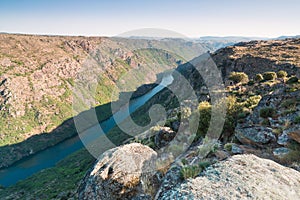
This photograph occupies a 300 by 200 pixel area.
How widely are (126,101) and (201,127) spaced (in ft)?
530

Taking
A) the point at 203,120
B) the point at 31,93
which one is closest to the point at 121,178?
the point at 203,120

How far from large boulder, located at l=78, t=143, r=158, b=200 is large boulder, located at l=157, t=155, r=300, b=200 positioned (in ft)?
9.69

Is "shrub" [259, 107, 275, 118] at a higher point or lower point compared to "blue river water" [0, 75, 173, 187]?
higher

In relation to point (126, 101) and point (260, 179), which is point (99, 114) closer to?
point (126, 101)

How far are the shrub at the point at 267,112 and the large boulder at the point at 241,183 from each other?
6569 mm

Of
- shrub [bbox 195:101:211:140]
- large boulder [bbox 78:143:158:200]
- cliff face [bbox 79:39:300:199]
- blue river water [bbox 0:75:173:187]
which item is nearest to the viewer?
cliff face [bbox 79:39:300:199]

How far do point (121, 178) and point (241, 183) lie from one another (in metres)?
4.75

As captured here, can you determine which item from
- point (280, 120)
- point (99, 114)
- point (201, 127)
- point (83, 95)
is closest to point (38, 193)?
point (201, 127)

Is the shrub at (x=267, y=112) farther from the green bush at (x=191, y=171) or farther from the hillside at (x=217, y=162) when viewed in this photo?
the green bush at (x=191, y=171)

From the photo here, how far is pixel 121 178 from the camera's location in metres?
8.38

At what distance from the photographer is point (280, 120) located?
10.4 m

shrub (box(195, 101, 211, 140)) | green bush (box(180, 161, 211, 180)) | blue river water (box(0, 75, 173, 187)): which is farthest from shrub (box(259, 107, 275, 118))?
blue river water (box(0, 75, 173, 187))

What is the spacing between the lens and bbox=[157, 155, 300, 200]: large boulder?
4566 millimetres

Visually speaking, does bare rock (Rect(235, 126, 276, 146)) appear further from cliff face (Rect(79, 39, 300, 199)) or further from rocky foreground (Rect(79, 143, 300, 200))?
rocky foreground (Rect(79, 143, 300, 200))
